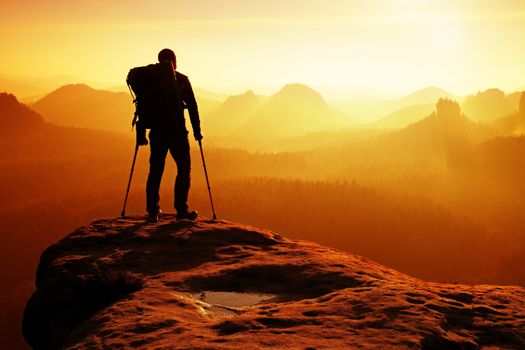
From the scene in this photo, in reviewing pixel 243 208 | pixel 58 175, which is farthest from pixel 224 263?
pixel 58 175

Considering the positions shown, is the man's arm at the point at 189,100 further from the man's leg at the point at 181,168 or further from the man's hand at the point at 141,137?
the man's hand at the point at 141,137

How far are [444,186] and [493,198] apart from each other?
1864cm

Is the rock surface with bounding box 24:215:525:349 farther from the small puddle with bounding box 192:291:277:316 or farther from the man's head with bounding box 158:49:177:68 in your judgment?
the man's head with bounding box 158:49:177:68

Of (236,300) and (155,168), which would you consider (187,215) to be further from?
(236,300)

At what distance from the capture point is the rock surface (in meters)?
5.02

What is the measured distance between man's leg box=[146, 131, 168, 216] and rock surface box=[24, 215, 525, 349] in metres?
0.87

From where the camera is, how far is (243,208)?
131875 millimetres

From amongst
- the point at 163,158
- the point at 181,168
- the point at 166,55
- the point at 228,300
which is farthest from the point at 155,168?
the point at 228,300

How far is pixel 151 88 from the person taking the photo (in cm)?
1037

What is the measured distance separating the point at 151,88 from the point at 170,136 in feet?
3.70

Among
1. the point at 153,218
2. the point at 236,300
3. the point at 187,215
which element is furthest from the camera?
the point at 187,215

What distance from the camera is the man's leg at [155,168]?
1055cm

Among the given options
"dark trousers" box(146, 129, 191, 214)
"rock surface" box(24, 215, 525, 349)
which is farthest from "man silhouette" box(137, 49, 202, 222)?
"rock surface" box(24, 215, 525, 349)

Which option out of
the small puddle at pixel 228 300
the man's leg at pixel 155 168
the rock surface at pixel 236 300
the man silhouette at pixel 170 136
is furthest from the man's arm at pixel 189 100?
the small puddle at pixel 228 300
